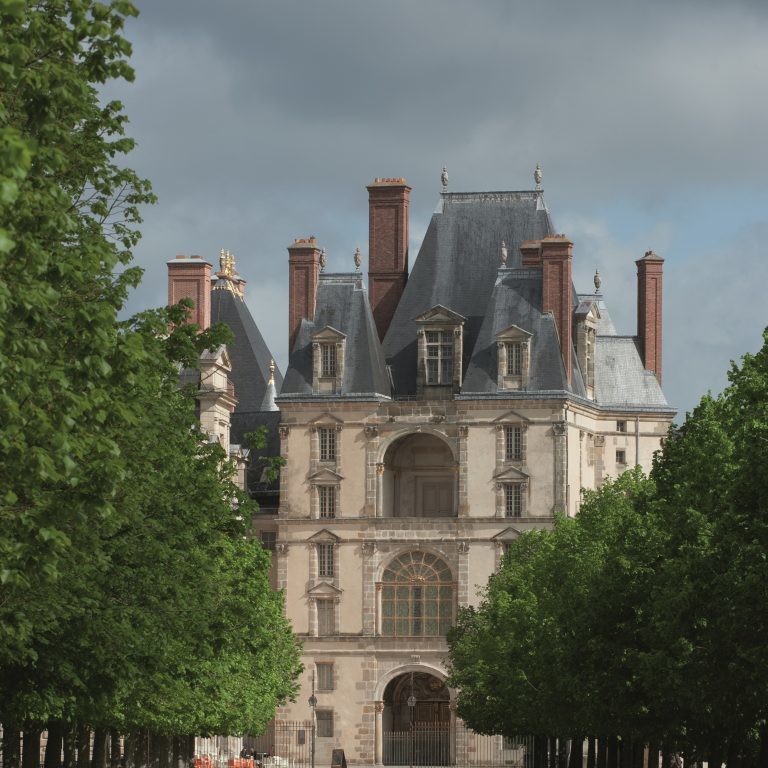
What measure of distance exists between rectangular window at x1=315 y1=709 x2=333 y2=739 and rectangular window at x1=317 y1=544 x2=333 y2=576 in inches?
277

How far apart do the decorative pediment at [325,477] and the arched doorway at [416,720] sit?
35.5 ft

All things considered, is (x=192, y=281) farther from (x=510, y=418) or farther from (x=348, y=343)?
(x=510, y=418)

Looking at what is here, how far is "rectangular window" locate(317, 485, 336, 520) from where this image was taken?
11481 centimetres

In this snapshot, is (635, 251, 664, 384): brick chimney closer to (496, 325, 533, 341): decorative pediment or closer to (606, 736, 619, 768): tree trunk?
(496, 325, 533, 341): decorative pediment

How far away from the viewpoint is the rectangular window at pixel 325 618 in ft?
374

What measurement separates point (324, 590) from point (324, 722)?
6.81m

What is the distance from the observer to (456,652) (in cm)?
9894

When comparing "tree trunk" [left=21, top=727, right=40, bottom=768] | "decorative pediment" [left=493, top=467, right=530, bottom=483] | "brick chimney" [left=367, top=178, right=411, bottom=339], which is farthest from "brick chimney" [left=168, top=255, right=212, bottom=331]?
"tree trunk" [left=21, top=727, right=40, bottom=768]

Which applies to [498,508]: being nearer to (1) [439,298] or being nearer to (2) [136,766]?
(1) [439,298]

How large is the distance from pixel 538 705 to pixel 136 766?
14244 mm

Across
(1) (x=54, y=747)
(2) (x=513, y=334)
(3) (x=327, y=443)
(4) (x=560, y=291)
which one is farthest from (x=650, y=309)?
(1) (x=54, y=747)

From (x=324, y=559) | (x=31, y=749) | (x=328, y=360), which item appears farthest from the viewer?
(x=328, y=360)

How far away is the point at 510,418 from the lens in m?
113

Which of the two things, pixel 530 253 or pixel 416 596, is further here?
pixel 530 253
